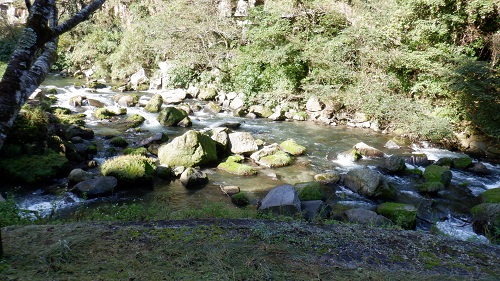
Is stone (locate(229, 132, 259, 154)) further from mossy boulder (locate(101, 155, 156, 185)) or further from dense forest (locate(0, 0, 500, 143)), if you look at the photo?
dense forest (locate(0, 0, 500, 143))

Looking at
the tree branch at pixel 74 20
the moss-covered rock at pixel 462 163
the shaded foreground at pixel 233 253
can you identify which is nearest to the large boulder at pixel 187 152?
the shaded foreground at pixel 233 253

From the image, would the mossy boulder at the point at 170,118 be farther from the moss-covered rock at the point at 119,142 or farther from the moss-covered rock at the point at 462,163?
the moss-covered rock at the point at 462,163

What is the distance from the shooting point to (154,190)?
925cm

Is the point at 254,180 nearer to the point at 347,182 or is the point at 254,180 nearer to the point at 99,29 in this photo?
the point at 347,182

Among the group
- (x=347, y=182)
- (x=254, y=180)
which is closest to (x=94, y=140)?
(x=254, y=180)

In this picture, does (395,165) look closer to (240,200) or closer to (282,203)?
(282,203)

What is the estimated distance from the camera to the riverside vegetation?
3.30 m

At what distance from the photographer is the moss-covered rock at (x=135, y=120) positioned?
1551cm

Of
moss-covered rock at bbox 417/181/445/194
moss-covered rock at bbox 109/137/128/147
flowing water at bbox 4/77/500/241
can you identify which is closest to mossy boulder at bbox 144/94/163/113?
flowing water at bbox 4/77/500/241

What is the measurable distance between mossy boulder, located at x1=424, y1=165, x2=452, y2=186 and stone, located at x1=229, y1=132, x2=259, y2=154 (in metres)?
6.02

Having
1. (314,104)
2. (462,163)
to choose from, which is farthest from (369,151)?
(314,104)

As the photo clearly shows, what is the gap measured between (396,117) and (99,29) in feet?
95.9

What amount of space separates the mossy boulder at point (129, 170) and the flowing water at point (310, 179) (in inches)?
19.1

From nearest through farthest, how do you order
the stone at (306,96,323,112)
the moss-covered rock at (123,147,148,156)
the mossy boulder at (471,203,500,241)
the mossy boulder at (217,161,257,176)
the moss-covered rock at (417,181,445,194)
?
the mossy boulder at (471,203,500,241), the moss-covered rock at (417,181,445,194), the mossy boulder at (217,161,257,176), the moss-covered rock at (123,147,148,156), the stone at (306,96,323,112)
